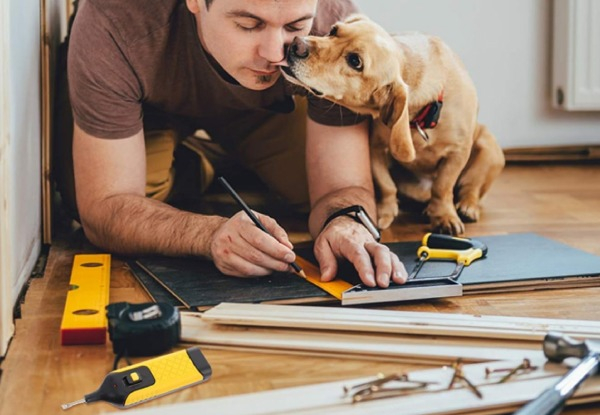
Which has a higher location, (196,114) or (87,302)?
(196,114)

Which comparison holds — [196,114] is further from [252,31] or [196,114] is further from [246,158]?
[252,31]

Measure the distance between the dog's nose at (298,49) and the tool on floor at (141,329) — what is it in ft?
2.35

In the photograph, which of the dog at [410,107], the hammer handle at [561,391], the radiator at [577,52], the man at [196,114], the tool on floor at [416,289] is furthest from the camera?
the radiator at [577,52]

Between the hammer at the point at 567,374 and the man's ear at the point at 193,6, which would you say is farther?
the man's ear at the point at 193,6

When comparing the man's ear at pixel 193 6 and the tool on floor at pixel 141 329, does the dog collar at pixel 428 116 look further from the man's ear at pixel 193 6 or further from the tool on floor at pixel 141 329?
the tool on floor at pixel 141 329

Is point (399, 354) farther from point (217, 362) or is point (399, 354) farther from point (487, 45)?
point (487, 45)

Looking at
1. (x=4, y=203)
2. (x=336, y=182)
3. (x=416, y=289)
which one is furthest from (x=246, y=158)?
(x=4, y=203)

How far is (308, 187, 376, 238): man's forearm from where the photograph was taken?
201 centimetres

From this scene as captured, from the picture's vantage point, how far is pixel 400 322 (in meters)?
1.45

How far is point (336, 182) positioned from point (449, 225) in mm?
405

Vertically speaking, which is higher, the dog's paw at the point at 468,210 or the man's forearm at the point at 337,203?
the man's forearm at the point at 337,203

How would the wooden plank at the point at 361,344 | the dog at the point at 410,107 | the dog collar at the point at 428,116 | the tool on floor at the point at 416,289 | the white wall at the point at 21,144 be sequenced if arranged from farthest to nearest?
the dog collar at the point at 428,116 < the dog at the point at 410,107 < the tool on floor at the point at 416,289 < the white wall at the point at 21,144 < the wooden plank at the point at 361,344

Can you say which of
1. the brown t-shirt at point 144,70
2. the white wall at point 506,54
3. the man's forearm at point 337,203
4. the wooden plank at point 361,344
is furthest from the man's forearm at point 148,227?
the white wall at point 506,54

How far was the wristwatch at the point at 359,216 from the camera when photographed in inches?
73.5
